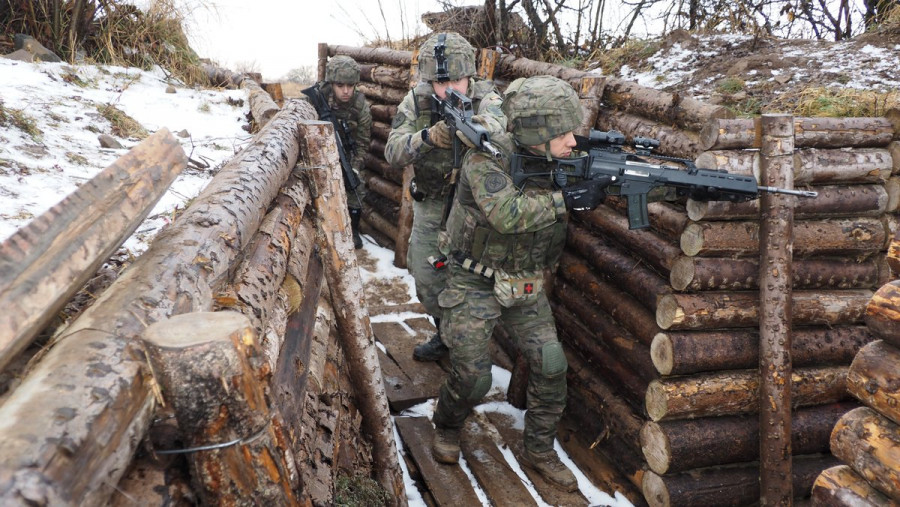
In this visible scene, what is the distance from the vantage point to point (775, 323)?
11.2 ft

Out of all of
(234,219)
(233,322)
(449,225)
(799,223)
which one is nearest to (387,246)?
(449,225)

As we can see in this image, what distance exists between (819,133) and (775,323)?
46.8 inches

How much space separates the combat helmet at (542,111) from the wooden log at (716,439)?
1865mm

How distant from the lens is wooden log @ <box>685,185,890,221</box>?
3525 mm

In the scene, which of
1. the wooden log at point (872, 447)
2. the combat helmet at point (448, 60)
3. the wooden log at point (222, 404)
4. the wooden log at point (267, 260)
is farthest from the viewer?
the combat helmet at point (448, 60)

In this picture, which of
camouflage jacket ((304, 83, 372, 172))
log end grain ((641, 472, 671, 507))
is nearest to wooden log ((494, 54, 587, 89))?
camouflage jacket ((304, 83, 372, 172))

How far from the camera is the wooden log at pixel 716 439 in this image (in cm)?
354

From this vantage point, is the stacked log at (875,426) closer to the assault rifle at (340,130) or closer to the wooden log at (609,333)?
the wooden log at (609,333)

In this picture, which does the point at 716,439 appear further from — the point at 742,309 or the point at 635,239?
the point at 635,239

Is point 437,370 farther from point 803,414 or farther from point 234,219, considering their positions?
point 234,219

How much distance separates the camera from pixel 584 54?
7.90 m

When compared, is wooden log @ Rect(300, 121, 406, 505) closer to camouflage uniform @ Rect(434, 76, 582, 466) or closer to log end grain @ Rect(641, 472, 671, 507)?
camouflage uniform @ Rect(434, 76, 582, 466)

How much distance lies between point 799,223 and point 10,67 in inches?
240

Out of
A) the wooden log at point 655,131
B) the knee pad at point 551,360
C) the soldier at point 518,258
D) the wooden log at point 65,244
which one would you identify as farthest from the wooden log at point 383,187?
the wooden log at point 65,244
